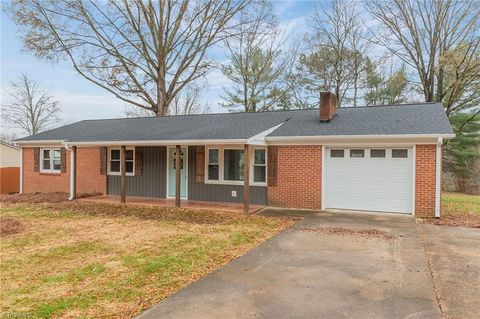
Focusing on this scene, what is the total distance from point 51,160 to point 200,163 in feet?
26.1

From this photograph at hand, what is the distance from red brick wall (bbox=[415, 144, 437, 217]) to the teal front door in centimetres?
805

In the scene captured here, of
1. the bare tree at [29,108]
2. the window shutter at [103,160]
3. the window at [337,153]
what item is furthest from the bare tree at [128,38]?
the bare tree at [29,108]

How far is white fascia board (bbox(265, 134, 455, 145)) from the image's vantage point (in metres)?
9.68

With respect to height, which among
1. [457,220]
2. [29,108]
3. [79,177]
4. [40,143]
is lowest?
[457,220]

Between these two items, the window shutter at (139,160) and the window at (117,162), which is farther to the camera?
the window at (117,162)

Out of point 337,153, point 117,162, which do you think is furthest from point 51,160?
point 337,153

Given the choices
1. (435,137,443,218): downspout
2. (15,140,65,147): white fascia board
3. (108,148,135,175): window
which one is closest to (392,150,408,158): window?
(435,137,443,218): downspout

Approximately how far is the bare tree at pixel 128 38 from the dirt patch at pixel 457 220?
17.4 metres

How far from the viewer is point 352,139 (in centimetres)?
1059

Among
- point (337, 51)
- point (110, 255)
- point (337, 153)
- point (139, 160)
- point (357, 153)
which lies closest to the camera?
point (110, 255)

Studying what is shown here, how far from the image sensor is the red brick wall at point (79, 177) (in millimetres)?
15461

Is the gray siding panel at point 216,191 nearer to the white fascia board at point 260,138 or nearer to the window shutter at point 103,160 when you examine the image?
the white fascia board at point 260,138

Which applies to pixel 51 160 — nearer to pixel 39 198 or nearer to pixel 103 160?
pixel 39 198

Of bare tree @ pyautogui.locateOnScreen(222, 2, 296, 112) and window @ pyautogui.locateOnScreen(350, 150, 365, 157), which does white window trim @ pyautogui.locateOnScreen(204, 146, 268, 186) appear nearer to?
window @ pyautogui.locateOnScreen(350, 150, 365, 157)
